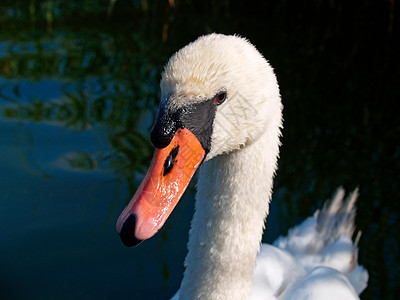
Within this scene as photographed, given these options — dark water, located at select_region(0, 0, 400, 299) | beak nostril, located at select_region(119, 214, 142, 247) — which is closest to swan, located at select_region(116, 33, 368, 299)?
beak nostril, located at select_region(119, 214, 142, 247)

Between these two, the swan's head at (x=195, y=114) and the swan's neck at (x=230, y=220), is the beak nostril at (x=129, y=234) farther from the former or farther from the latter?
the swan's neck at (x=230, y=220)

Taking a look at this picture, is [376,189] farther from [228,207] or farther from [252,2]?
[252,2]

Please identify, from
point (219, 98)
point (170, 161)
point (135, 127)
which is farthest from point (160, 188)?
point (135, 127)

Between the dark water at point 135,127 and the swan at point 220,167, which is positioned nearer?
the swan at point 220,167

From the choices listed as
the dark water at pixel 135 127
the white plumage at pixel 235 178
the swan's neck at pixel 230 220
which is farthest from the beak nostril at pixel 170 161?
the dark water at pixel 135 127

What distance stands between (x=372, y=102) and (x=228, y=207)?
4.25 meters

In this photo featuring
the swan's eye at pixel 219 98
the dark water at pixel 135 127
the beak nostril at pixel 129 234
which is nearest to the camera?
the beak nostril at pixel 129 234

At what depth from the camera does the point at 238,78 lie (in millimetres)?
2436

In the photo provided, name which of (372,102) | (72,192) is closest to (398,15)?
(372,102)

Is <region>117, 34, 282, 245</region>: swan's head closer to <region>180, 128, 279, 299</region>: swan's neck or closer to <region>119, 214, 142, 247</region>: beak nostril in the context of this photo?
<region>119, 214, 142, 247</region>: beak nostril

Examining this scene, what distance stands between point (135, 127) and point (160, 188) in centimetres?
341

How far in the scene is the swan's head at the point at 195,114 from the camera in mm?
2297

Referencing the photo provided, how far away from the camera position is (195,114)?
238 cm

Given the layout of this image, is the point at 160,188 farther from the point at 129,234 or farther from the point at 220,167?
the point at 220,167
